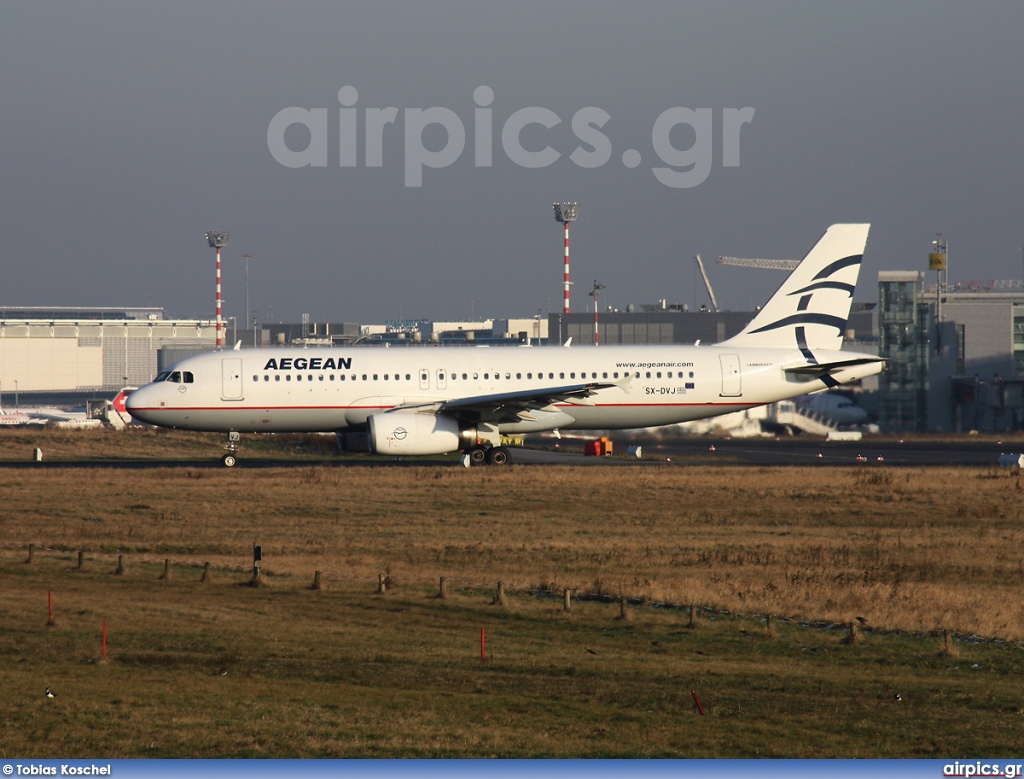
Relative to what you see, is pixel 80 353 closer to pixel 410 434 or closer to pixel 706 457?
pixel 706 457

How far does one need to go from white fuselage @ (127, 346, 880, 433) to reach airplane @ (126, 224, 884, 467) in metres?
0.04

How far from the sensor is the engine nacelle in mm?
40438

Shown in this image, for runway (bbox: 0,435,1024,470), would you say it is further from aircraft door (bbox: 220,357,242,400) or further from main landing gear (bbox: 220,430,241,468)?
aircraft door (bbox: 220,357,242,400)

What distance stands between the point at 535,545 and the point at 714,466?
61.9 ft

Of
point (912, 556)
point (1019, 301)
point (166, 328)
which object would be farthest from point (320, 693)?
point (166, 328)

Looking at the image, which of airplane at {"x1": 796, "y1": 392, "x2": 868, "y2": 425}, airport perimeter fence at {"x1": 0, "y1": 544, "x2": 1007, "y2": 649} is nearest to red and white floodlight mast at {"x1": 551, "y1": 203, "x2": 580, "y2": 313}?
airplane at {"x1": 796, "y1": 392, "x2": 868, "y2": 425}

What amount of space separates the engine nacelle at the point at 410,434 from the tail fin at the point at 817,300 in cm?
1234

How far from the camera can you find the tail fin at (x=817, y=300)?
45844 millimetres

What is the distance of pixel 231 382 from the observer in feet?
144

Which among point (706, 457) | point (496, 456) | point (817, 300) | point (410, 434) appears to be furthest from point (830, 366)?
point (410, 434)

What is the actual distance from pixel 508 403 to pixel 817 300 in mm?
13696

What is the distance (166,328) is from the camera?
180750 millimetres

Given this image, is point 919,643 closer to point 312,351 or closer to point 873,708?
point 873,708

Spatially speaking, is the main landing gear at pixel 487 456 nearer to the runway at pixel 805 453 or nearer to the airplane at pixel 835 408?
the runway at pixel 805 453
